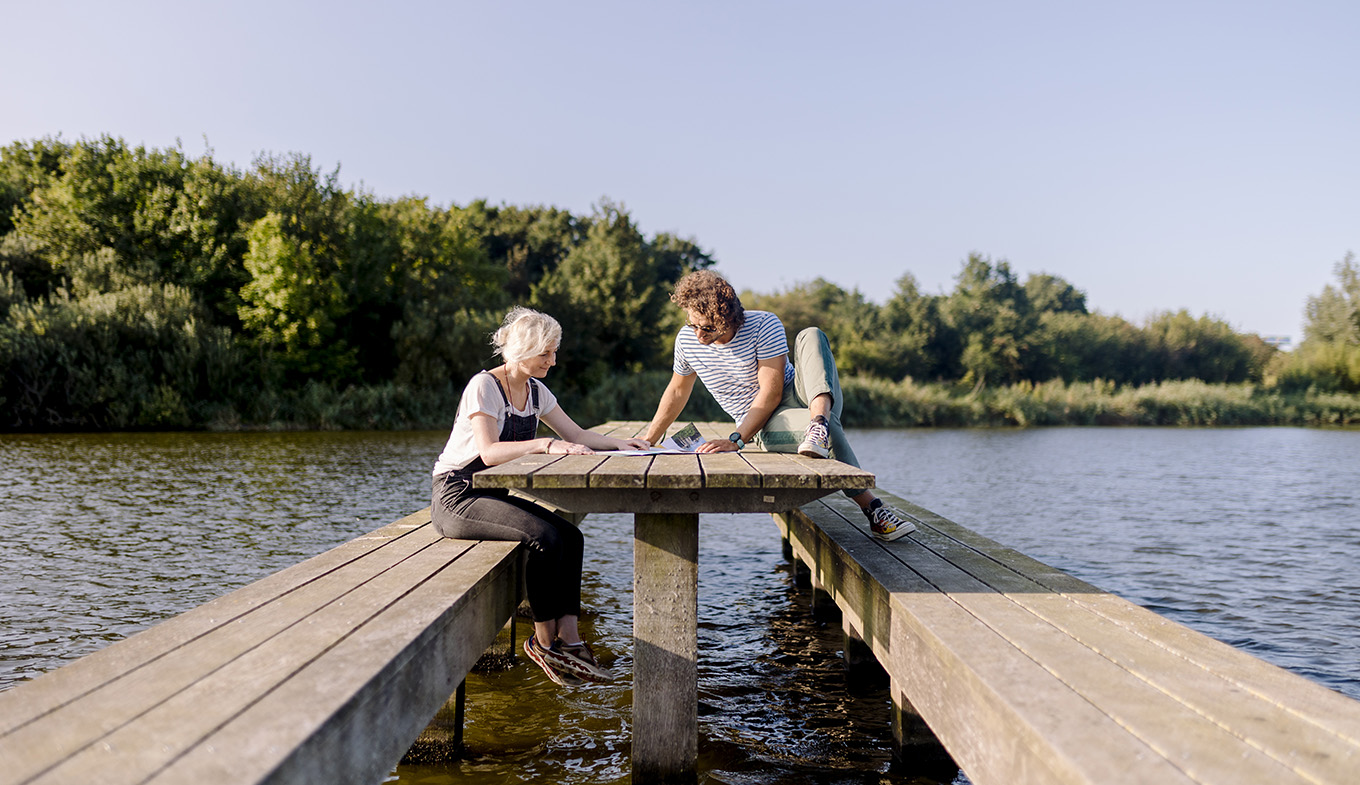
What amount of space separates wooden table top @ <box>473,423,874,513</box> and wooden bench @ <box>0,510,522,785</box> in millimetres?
443

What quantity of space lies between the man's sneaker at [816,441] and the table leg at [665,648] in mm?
815

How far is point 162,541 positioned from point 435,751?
5364 mm

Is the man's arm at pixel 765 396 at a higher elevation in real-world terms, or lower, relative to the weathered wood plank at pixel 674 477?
higher

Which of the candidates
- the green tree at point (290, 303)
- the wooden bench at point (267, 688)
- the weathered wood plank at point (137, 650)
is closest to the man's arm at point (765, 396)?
the wooden bench at point (267, 688)

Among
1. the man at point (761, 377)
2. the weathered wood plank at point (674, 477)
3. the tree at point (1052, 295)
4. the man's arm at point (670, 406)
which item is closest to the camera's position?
the weathered wood plank at point (674, 477)

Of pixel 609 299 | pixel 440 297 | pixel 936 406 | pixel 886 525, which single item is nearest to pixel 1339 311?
pixel 936 406

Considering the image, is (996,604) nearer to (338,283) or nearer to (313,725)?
(313,725)

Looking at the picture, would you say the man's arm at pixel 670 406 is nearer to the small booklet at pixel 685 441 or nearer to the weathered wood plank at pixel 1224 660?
the small booklet at pixel 685 441

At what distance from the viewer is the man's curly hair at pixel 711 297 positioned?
4379 millimetres

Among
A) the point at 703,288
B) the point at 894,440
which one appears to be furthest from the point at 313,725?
the point at 894,440

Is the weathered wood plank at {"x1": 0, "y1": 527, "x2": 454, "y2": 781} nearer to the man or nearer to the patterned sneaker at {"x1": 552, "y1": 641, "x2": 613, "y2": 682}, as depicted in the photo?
the patterned sneaker at {"x1": 552, "y1": 641, "x2": 613, "y2": 682}

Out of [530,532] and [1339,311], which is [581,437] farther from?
[1339,311]

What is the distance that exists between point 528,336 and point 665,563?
1344 millimetres

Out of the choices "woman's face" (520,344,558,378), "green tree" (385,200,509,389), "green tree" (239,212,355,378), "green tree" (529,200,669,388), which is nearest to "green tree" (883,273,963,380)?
"green tree" (529,200,669,388)
